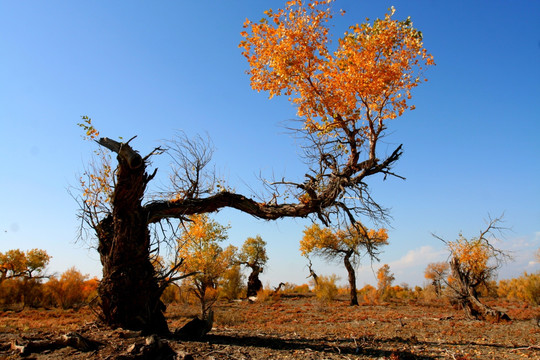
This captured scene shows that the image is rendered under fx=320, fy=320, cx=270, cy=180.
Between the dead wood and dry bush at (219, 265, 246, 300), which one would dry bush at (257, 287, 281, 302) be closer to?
dry bush at (219, 265, 246, 300)

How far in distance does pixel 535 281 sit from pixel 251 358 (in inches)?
1091

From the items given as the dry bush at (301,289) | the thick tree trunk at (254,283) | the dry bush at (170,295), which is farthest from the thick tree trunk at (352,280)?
the dry bush at (301,289)

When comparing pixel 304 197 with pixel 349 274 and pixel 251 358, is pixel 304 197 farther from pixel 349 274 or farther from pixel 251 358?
pixel 349 274

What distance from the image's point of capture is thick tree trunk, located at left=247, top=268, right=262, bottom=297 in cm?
3003

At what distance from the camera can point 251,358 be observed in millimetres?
5453

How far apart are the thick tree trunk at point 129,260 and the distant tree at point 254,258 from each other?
24.5 meters

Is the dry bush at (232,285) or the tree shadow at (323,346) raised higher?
the dry bush at (232,285)

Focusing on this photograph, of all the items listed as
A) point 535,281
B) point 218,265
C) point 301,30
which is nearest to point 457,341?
point 301,30

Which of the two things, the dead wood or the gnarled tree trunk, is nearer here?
the dead wood

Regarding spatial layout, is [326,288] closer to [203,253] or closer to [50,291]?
[203,253]

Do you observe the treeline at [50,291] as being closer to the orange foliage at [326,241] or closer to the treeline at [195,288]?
the treeline at [195,288]

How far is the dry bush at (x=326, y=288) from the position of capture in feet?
84.3

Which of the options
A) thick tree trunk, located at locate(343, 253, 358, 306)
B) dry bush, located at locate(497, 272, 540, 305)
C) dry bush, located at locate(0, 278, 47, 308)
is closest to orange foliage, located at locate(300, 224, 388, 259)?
thick tree trunk, located at locate(343, 253, 358, 306)

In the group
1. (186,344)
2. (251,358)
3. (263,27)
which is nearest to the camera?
(251,358)
